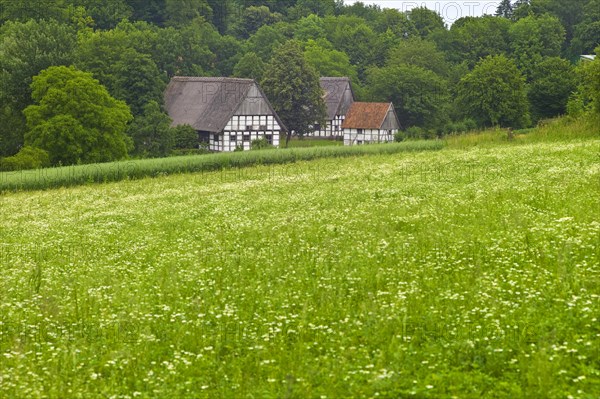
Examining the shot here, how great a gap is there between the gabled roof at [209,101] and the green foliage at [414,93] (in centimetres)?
1596

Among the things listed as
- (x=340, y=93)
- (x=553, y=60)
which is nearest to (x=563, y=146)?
(x=553, y=60)

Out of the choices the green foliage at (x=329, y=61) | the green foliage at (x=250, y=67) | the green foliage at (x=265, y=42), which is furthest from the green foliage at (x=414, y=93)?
the green foliage at (x=265, y=42)

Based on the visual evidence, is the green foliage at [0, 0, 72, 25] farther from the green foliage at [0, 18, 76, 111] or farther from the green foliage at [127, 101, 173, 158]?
the green foliage at [127, 101, 173, 158]

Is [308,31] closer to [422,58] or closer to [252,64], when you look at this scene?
[422,58]

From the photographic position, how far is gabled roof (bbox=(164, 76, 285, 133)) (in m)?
80.1

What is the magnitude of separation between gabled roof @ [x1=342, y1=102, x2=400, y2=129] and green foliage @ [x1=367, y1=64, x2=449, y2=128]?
8.71ft

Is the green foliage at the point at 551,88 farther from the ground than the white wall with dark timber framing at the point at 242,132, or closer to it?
farther from the ground

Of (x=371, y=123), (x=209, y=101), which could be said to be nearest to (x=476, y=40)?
(x=371, y=123)

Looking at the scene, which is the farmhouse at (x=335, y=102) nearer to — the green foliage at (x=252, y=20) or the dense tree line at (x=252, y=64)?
→ the dense tree line at (x=252, y=64)

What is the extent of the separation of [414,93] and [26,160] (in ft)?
163

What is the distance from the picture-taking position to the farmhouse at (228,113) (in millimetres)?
80375

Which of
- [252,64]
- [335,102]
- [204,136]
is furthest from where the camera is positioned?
[335,102]

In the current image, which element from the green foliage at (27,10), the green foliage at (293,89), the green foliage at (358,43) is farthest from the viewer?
the green foliage at (358,43)

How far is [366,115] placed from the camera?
8819 centimetres
